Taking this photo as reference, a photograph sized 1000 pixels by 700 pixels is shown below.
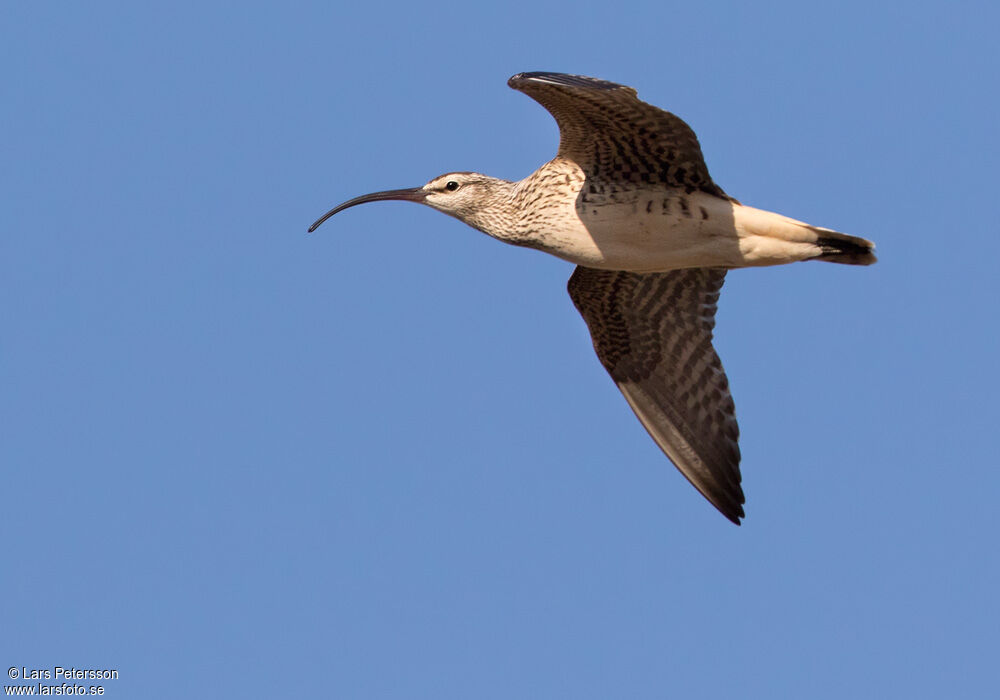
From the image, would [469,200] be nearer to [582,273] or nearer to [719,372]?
[582,273]

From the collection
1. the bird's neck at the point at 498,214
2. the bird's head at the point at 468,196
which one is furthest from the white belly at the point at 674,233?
the bird's head at the point at 468,196

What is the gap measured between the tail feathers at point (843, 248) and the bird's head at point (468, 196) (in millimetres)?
2874

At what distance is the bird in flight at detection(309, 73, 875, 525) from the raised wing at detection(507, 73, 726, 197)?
0.04 ft

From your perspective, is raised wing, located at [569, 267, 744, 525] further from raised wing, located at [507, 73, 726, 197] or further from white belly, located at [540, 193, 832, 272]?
raised wing, located at [507, 73, 726, 197]

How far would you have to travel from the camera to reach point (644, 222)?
520 inches

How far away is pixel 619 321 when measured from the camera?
1550cm

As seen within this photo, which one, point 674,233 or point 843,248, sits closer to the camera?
point 674,233

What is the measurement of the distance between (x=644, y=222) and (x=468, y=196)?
6.03 ft

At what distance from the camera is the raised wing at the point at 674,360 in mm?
15227

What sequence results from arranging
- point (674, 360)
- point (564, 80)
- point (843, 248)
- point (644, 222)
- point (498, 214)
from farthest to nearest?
point (674, 360) → point (498, 214) → point (843, 248) → point (644, 222) → point (564, 80)

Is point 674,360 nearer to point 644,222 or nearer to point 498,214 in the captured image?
point 644,222

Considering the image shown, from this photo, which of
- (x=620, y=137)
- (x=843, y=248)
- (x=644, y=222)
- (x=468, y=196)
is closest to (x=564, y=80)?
(x=620, y=137)

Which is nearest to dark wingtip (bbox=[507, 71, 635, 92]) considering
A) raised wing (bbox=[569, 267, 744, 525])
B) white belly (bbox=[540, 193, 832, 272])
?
white belly (bbox=[540, 193, 832, 272])

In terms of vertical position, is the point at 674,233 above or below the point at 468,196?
below
